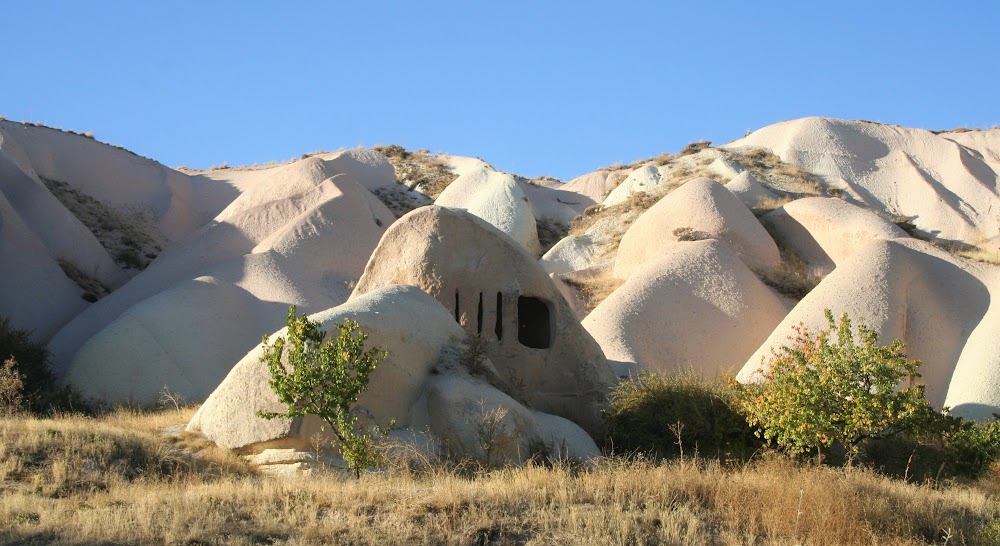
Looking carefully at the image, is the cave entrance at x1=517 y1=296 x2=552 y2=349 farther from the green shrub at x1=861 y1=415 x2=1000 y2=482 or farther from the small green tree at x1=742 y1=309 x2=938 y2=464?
the green shrub at x1=861 y1=415 x2=1000 y2=482

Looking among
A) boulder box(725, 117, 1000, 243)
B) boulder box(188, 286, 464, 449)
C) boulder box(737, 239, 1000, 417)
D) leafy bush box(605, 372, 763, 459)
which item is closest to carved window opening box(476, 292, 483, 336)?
boulder box(188, 286, 464, 449)

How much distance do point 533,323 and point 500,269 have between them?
1.76 meters

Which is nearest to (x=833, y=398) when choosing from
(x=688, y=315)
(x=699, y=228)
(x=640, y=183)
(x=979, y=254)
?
(x=688, y=315)

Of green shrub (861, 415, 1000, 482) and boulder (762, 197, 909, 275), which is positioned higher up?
boulder (762, 197, 909, 275)

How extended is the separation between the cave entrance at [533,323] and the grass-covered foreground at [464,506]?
20.9 ft

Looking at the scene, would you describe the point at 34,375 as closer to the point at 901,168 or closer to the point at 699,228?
the point at 699,228

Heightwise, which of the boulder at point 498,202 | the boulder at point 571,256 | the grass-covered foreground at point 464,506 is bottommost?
the grass-covered foreground at point 464,506

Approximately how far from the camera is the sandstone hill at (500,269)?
16.0m

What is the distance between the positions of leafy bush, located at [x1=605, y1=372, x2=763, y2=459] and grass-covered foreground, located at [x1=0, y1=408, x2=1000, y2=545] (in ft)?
10.0

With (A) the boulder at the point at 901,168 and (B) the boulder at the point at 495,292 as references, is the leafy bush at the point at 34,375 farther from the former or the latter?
(A) the boulder at the point at 901,168

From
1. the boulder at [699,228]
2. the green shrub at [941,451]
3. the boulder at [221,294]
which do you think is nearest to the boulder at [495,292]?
the green shrub at [941,451]

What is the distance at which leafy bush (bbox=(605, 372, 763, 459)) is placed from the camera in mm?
14906

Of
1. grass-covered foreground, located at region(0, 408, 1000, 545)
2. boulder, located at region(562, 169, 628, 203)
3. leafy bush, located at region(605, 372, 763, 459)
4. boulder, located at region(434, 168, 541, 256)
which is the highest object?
boulder, located at region(562, 169, 628, 203)

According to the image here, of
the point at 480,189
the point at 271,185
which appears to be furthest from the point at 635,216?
the point at 271,185
